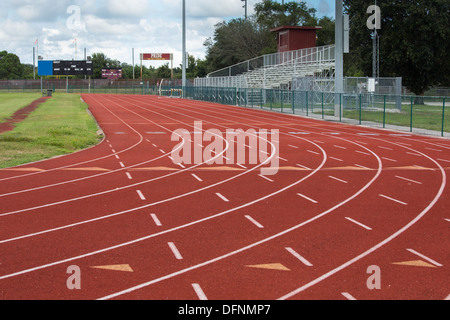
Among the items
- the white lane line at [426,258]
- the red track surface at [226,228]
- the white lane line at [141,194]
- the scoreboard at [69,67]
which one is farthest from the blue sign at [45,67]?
the white lane line at [426,258]

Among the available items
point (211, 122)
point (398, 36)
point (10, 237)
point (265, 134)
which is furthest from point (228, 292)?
point (398, 36)

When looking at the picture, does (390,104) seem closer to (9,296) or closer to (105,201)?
(105,201)

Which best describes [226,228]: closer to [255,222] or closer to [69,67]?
[255,222]

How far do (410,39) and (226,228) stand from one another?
151ft

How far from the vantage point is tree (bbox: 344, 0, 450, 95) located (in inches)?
1929

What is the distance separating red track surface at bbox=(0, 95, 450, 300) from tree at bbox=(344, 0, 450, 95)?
35.0 metres

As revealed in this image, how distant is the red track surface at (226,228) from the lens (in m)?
6.84

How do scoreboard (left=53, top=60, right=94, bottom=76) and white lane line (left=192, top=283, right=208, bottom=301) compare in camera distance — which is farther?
scoreboard (left=53, top=60, right=94, bottom=76)

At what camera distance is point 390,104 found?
42562 mm

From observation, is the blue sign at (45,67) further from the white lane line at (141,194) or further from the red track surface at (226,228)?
the white lane line at (141,194)


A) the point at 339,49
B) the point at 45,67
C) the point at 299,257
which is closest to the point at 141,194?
the point at 299,257

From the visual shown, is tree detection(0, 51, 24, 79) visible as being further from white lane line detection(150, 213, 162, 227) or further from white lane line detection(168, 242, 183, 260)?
white lane line detection(168, 242, 183, 260)

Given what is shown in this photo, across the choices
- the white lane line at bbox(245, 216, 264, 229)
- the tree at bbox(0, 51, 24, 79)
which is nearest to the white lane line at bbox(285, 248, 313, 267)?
the white lane line at bbox(245, 216, 264, 229)

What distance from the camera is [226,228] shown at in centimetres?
938
